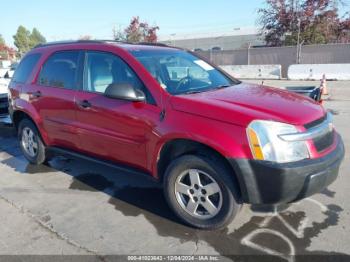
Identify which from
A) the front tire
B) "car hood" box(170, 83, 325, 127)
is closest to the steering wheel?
"car hood" box(170, 83, 325, 127)

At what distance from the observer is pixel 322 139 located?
3.21m

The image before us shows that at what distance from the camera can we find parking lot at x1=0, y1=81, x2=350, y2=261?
3150mm

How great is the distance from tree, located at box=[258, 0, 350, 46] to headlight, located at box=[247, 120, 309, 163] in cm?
2472

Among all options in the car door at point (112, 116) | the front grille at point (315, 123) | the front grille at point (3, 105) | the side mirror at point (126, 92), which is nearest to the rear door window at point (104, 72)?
the car door at point (112, 116)

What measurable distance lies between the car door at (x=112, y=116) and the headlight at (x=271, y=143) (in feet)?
3.29

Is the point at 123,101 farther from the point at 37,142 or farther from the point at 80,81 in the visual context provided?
the point at 37,142

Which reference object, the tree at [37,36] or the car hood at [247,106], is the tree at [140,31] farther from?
the tree at [37,36]

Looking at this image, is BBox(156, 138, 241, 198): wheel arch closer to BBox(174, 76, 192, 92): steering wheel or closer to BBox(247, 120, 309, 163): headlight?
BBox(247, 120, 309, 163): headlight

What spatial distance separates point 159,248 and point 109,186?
1621 millimetres

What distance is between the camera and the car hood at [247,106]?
3047 millimetres

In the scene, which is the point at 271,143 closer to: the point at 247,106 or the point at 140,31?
the point at 247,106

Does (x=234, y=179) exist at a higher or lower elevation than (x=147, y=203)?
higher

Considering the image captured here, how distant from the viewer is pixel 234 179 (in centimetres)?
318

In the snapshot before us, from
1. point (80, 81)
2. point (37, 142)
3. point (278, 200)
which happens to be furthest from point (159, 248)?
point (37, 142)
